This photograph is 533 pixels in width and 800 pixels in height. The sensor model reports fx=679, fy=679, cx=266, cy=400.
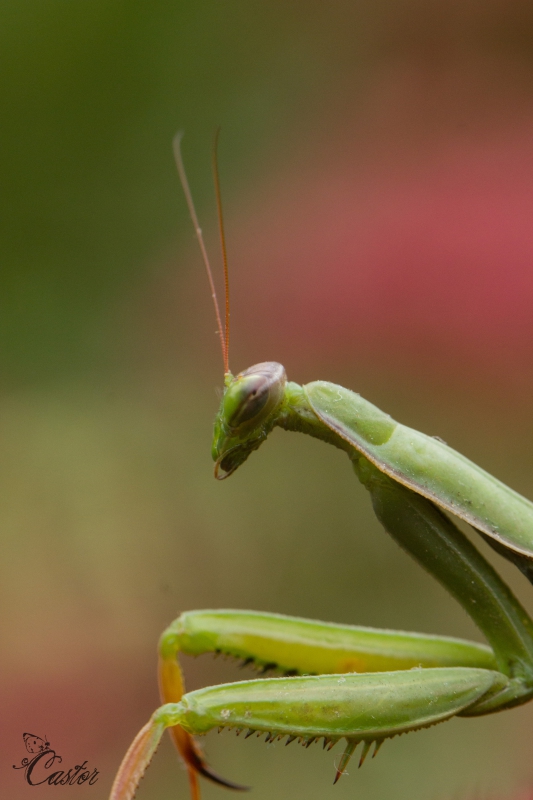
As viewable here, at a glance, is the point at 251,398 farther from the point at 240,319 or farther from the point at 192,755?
the point at 240,319

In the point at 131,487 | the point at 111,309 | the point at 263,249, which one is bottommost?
the point at 131,487

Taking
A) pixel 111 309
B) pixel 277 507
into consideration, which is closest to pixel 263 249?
pixel 111 309

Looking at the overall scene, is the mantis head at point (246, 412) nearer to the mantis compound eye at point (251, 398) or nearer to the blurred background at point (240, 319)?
the mantis compound eye at point (251, 398)

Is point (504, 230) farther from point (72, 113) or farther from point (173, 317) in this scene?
point (72, 113)

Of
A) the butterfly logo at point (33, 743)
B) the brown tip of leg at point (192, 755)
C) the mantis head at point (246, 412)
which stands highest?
the mantis head at point (246, 412)

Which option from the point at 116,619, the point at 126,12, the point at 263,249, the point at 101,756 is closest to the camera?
the point at 101,756

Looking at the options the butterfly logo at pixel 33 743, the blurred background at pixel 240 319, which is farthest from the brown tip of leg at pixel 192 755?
the blurred background at pixel 240 319

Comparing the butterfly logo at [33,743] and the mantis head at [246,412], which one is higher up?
the mantis head at [246,412]
